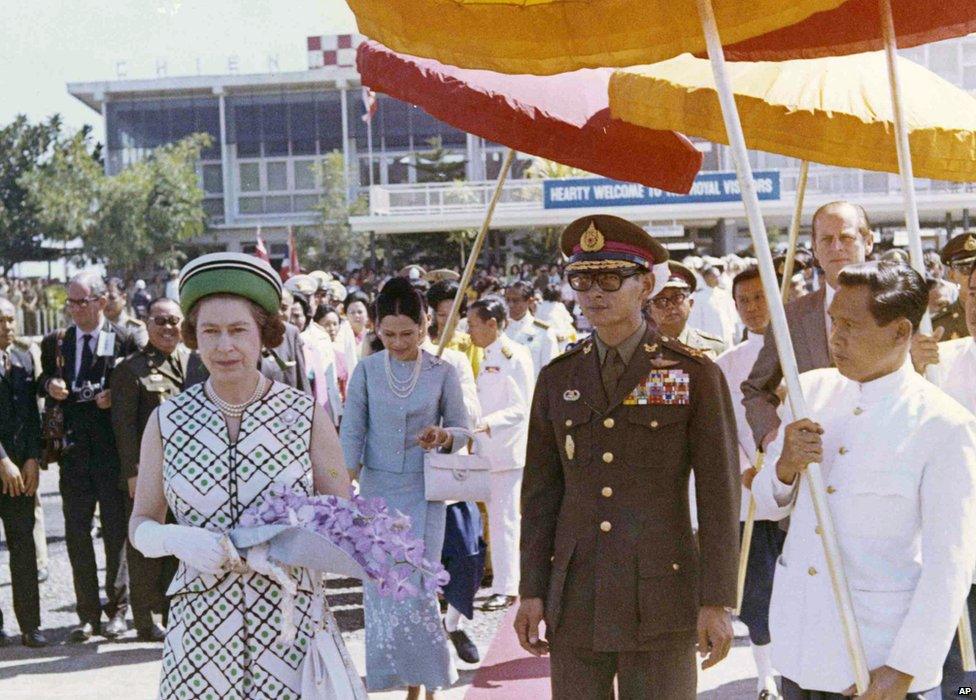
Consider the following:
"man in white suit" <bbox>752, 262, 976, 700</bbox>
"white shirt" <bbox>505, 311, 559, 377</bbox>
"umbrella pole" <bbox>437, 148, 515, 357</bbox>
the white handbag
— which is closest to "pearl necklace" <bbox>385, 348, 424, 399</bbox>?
"umbrella pole" <bbox>437, 148, 515, 357</bbox>

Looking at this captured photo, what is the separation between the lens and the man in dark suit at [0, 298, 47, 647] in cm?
754

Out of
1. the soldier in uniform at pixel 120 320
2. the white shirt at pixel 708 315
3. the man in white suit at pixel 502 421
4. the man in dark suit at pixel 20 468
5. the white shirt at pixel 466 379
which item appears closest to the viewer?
the white shirt at pixel 466 379

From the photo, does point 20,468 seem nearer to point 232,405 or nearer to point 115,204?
point 232,405

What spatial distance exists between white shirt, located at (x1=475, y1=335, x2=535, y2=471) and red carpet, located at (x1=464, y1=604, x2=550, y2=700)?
4.76 ft

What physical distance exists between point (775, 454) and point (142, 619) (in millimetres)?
5153

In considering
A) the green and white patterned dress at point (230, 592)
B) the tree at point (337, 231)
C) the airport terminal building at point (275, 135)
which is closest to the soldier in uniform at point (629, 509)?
the green and white patterned dress at point (230, 592)

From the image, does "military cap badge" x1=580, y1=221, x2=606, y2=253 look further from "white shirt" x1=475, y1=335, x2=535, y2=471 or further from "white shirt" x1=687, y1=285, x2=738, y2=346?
"white shirt" x1=687, y1=285, x2=738, y2=346

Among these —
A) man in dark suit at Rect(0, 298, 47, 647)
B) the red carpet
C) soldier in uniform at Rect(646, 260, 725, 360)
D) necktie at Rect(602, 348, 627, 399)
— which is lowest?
the red carpet

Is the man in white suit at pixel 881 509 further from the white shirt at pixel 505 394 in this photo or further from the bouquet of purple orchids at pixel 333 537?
the white shirt at pixel 505 394

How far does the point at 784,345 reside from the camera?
3242 mm

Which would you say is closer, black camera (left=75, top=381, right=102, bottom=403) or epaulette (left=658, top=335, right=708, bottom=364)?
epaulette (left=658, top=335, right=708, bottom=364)

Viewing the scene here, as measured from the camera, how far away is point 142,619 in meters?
7.58

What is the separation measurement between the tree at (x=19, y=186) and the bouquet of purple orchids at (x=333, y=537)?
213 ft

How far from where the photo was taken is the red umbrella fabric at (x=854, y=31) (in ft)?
13.5
